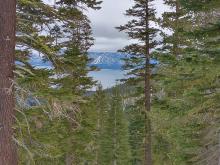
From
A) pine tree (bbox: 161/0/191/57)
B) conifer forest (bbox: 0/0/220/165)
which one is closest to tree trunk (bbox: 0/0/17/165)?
conifer forest (bbox: 0/0/220/165)

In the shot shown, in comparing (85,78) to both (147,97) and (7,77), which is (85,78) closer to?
(147,97)

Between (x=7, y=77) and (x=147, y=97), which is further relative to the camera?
(x=147, y=97)

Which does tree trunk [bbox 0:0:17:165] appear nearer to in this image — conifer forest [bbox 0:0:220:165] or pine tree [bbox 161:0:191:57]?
conifer forest [bbox 0:0:220:165]

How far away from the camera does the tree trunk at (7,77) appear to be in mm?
7227

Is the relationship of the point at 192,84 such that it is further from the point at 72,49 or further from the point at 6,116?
the point at 72,49

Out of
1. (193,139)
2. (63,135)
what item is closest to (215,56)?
(193,139)

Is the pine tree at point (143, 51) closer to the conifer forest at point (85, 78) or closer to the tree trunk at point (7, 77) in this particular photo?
the conifer forest at point (85, 78)

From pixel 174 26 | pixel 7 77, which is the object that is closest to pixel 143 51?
pixel 174 26

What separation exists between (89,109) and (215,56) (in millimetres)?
17787

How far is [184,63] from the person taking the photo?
10.9m

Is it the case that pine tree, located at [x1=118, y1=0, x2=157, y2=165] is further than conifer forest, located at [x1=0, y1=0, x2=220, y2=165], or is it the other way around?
pine tree, located at [x1=118, y1=0, x2=157, y2=165]

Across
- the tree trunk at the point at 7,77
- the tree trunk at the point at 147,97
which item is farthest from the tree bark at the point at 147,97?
the tree trunk at the point at 7,77

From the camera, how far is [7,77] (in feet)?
24.1

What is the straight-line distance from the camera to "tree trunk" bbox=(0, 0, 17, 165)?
723 centimetres
